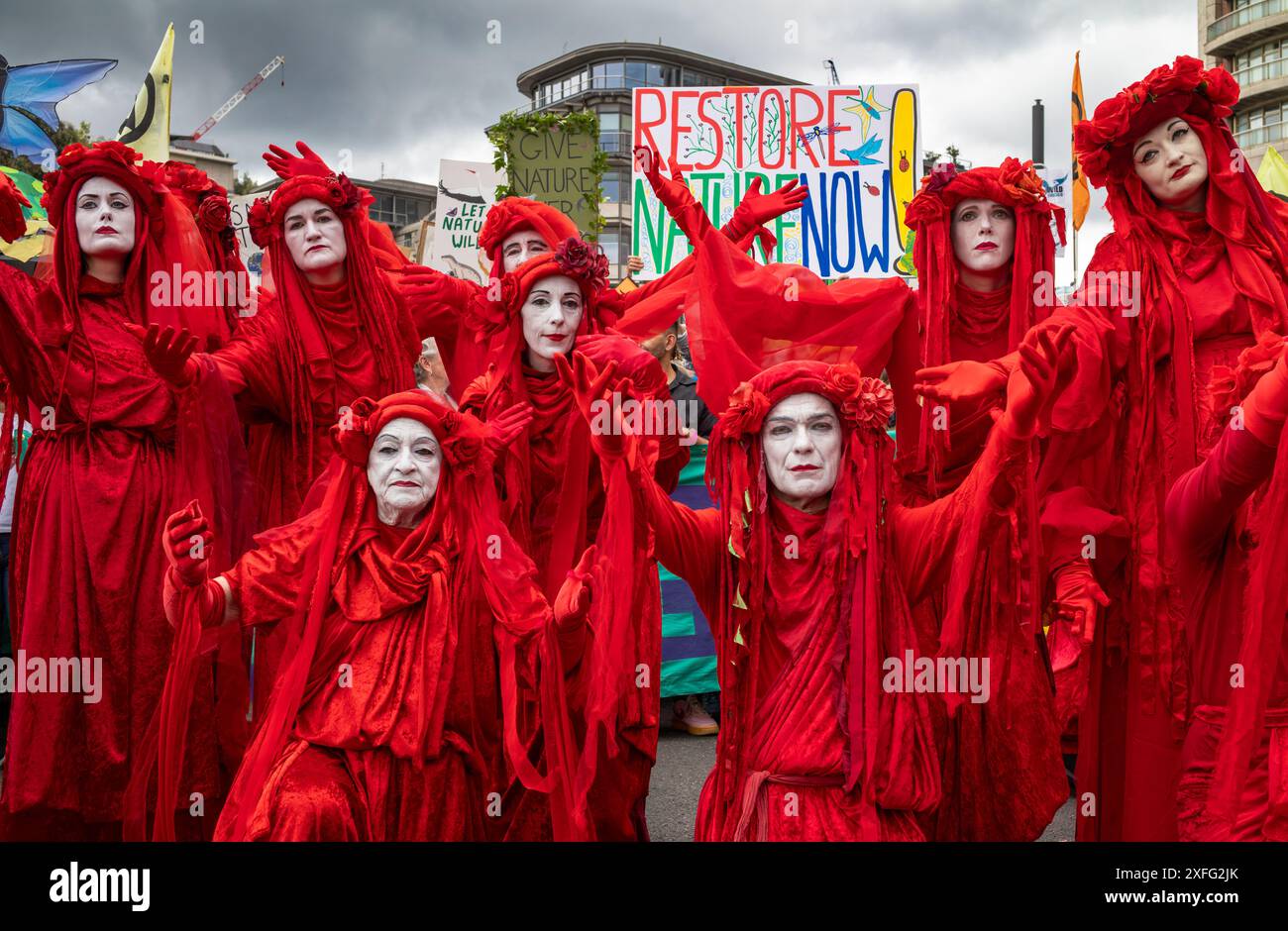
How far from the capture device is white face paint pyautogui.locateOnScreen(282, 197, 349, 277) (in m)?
4.06

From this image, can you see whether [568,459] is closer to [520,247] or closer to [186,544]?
[520,247]

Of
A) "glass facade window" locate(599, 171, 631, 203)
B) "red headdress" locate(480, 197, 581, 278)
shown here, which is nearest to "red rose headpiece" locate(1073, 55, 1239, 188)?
"red headdress" locate(480, 197, 581, 278)

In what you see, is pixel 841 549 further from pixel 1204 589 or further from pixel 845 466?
pixel 1204 589

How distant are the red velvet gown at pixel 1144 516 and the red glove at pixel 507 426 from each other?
5.47 ft

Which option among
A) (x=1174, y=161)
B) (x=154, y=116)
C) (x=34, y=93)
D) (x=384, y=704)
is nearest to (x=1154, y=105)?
(x=1174, y=161)

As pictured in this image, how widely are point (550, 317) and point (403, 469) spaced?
890 millimetres

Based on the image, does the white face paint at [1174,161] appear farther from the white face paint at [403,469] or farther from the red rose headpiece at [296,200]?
the red rose headpiece at [296,200]

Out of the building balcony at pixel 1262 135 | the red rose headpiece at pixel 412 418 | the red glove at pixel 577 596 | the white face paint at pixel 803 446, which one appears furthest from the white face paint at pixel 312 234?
the building balcony at pixel 1262 135

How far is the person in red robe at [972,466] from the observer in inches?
124

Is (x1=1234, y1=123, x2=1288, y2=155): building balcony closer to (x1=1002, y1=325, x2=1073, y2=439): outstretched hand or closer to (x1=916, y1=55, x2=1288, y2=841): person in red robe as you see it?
(x1=916, y1=55, x2=1288, y2=841): person in red robe

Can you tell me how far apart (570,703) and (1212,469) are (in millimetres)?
1843

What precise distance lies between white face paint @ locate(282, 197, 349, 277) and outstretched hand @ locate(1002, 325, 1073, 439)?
2.33 metres

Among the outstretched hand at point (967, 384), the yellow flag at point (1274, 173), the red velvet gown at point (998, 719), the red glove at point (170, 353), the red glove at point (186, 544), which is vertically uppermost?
the yellow flag at point (1274, 173)
